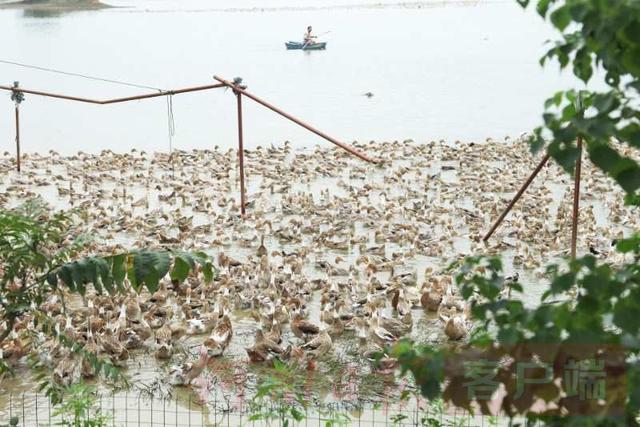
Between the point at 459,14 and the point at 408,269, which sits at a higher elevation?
the point at 459,14

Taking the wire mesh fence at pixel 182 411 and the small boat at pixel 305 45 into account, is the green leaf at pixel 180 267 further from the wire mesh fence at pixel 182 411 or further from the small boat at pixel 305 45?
the small boat at pixel 305 45

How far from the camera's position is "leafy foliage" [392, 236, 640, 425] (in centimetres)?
238

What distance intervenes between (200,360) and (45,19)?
42.9m

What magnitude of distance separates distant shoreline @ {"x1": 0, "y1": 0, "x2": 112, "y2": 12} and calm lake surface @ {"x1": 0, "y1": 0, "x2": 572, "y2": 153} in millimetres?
1067

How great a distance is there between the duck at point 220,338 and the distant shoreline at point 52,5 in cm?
4687

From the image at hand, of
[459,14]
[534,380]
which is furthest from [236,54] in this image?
[534,380]

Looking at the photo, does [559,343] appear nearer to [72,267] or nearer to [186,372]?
[72,267]

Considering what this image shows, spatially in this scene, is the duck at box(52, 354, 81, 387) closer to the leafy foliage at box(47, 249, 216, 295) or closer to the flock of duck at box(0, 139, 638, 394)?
the flock of duck at box(0, 139, 638, 394)

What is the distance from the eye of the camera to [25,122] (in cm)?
2055

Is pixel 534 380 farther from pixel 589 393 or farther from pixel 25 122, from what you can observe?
pixel 25 122

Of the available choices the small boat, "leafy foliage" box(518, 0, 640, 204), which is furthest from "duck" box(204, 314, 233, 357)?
the small boat

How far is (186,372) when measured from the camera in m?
6.89

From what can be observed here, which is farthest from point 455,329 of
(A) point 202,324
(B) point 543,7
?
(B) point 543,7

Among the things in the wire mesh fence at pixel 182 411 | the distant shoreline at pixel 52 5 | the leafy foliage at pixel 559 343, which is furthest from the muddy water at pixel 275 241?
the distant shoreline at pixel 52 5
